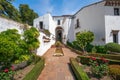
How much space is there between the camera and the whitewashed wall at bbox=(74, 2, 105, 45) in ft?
68.1

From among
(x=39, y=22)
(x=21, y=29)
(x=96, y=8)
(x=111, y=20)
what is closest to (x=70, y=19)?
(x=39, y=22)

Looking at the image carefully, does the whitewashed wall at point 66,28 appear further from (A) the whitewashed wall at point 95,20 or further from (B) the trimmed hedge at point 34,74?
(B) the trimmed hedge at point 34,74

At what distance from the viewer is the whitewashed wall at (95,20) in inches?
817

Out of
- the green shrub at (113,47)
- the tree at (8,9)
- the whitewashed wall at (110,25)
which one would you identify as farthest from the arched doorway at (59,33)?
the green shrub at (113,47)

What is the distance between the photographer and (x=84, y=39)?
19719 mm

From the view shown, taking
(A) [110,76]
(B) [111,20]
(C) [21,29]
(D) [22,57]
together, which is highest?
(B) [111,20]

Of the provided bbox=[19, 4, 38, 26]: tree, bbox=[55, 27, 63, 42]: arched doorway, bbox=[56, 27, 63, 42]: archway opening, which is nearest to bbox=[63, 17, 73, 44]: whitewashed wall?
bbox=[55, 27, 63, 42]: arched doorway

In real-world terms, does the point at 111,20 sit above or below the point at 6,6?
below

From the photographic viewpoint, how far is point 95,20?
2247 centimetres

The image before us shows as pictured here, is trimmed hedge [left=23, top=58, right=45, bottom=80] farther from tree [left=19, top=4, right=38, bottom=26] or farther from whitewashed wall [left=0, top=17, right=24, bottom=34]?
tree [left=19, top=4, right=38, bottom=26]

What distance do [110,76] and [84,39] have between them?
9993mm

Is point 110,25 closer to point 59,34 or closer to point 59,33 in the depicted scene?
point 59,33

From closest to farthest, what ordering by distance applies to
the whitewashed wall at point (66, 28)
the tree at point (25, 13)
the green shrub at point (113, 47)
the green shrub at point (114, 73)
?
the green shrub at point (114, 73) < the green shrub at point (113, 47) < the whitewashed wall at point (66, 28) < the tree at point (25, 13)

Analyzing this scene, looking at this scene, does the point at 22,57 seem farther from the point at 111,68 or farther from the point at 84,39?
the point at 84,39
